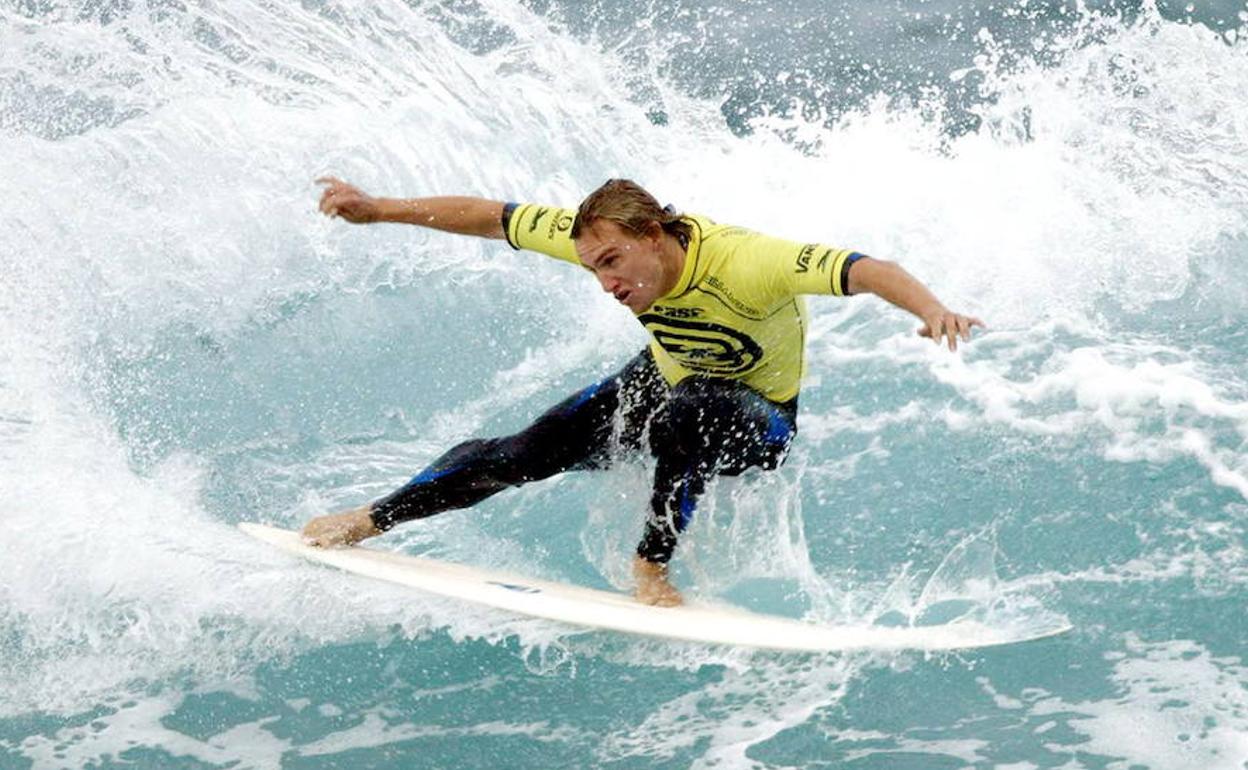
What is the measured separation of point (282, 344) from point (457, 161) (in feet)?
4.49

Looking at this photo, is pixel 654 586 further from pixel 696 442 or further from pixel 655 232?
pixel 655 232

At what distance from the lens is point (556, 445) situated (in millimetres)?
5602

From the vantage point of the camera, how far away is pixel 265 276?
8125 millimetres

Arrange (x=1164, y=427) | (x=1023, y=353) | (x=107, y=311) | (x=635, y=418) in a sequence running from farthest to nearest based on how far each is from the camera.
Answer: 1. (x=107, y=311)
2. (x=1023, y=353)
3. (x=1164, y=427)
4. (x=635, y=418)

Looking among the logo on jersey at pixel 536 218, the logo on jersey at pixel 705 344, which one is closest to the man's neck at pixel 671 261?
the logo on jersey at pixel 705 344

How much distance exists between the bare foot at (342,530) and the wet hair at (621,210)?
4.98 ft

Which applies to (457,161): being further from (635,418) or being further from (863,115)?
(635,418)

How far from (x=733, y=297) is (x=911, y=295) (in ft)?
2.24

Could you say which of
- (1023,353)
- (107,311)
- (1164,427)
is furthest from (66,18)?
(1164,427)

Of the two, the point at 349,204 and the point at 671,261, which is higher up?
the point at 349,204

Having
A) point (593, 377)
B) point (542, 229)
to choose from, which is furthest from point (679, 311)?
point (593, 377)

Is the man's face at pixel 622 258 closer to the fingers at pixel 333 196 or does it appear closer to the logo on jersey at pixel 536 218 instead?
the logo on jersey at pixel 536 218

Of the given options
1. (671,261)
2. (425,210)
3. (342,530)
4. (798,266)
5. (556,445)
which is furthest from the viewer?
(342,530)

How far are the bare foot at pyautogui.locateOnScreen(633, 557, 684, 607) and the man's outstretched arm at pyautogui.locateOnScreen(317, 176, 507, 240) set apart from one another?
3.82ft
